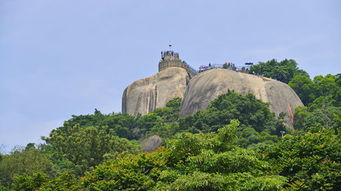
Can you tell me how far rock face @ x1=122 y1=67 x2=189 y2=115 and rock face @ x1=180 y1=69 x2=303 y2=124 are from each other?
28.8 feet

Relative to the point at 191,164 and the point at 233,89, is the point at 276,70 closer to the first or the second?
the point at 233,89

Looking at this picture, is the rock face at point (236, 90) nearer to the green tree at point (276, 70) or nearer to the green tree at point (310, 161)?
the green tree at point (276, 70)

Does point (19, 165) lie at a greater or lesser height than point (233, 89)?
lesser

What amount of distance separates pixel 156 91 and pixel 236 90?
14.3 m

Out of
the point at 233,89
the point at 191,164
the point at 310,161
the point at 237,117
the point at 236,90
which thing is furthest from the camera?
the point at 236,90

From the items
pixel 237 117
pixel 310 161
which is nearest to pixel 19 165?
pixel 237 117

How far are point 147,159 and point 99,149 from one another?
11.1 meters

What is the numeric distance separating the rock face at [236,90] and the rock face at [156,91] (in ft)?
28.8

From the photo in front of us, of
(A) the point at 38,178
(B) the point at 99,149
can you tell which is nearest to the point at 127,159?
(A) the point at 38,178

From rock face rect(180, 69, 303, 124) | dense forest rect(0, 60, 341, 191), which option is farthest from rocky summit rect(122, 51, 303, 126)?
dense forest rect(0, 60, 341, 191)

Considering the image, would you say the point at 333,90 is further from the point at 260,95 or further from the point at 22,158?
the point at 22,158

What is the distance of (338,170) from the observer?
16062 millimetres

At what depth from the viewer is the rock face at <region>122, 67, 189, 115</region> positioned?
59.1 m

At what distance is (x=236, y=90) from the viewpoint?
47.7 metres
